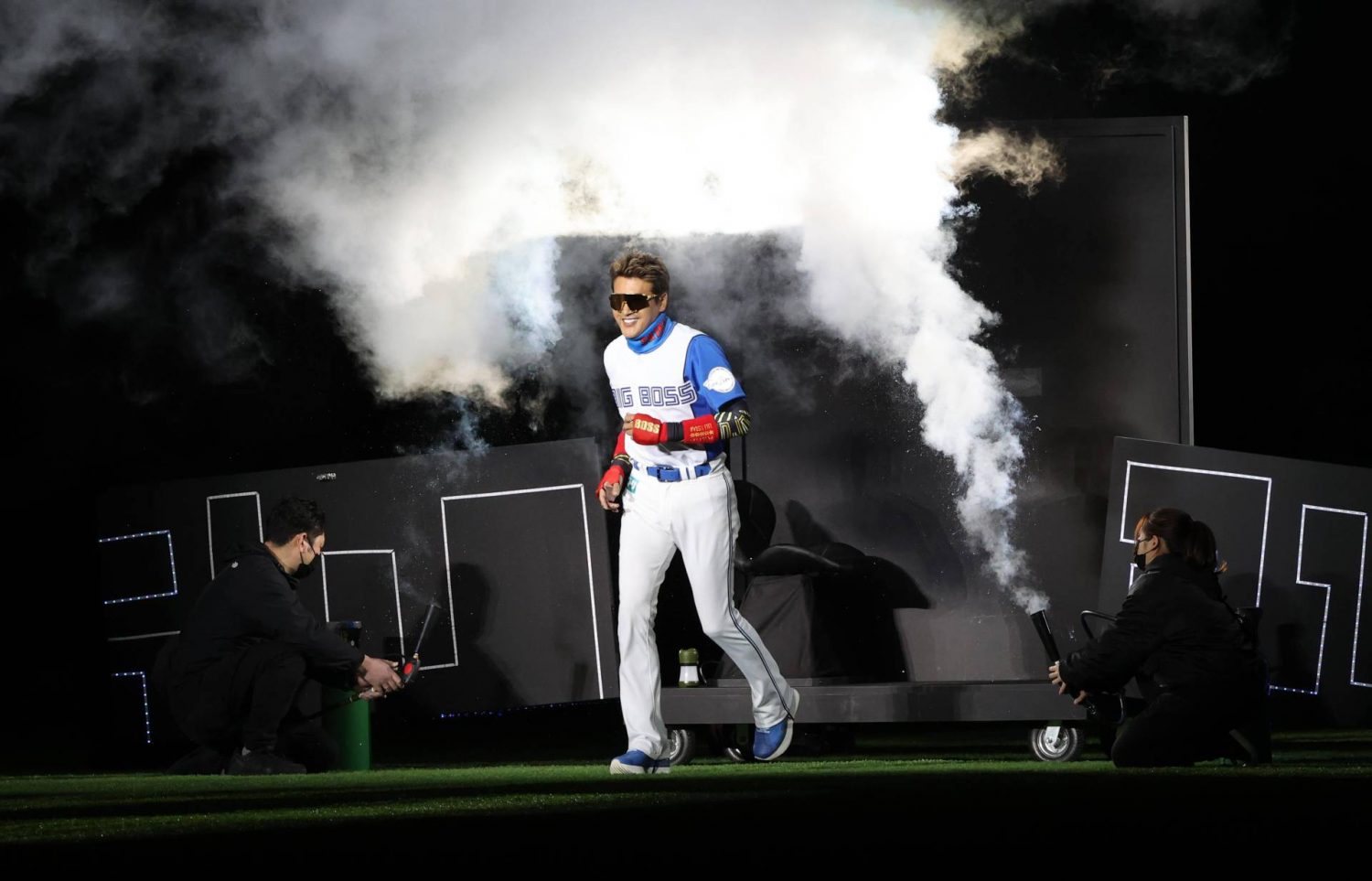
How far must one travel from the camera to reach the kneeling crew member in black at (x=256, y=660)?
5.97 metres

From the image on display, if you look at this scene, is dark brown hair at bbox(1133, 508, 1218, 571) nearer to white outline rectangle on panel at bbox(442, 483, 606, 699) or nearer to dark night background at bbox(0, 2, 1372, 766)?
dark night background at bbox(0, 2, 1372, 766)

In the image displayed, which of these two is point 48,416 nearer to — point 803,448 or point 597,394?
point 597,394

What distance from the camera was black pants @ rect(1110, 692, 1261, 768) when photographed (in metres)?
5.29

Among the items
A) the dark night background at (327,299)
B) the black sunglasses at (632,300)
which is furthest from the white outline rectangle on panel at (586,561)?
the black sunglasses at (632,300)

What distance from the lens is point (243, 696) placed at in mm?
5984

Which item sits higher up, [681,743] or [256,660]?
[256,660]

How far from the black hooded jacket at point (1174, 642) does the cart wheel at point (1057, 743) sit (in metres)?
1.04

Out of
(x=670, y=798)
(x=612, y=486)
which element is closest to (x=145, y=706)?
(x=612, y=486)

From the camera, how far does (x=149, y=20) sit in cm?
794

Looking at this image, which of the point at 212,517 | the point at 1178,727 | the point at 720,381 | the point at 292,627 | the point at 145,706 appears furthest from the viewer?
the point at 212,517

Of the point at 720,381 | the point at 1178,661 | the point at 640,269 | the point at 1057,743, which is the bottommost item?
the point at 1057,743

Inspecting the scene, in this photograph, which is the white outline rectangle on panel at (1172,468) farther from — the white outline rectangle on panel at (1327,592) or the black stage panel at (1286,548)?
the white outline rectangle on panel at (1327,592)

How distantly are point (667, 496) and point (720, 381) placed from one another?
44 centimetres

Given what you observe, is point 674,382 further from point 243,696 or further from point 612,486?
point 243,696
